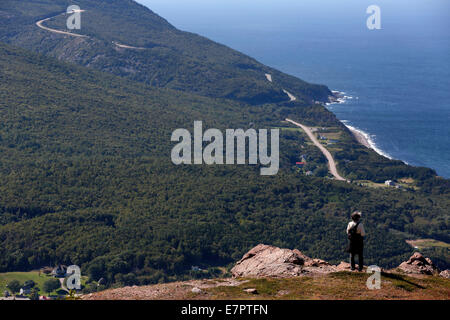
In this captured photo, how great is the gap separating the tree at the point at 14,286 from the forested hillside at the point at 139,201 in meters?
5.10

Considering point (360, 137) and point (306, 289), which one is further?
point (360, 137)

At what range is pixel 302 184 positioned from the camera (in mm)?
93625

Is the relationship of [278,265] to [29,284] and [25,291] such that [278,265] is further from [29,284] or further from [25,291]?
[29,284]

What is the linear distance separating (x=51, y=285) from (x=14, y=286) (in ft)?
11.6

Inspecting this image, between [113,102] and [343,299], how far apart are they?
11089 cm

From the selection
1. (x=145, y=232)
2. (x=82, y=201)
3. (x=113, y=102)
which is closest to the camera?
(x=145, y=232)

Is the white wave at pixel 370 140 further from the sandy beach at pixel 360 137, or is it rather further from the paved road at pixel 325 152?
the paved road at pixel 325 152

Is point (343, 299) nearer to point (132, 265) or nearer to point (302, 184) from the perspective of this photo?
point (132, 265)

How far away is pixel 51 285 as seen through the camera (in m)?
51.0

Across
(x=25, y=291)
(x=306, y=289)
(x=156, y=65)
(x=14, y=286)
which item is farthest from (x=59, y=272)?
(x=156, y=65)

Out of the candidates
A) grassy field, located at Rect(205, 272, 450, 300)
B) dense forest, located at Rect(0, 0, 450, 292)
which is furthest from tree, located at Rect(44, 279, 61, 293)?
grassy field, located at Rect(205, 272, 450, 300)

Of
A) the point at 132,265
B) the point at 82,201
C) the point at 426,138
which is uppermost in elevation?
the point at 426,138

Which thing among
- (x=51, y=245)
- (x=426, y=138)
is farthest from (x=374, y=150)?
(x=51, y=245)

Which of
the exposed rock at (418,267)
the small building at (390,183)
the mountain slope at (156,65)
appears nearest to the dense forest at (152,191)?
the small building at (390,183)
